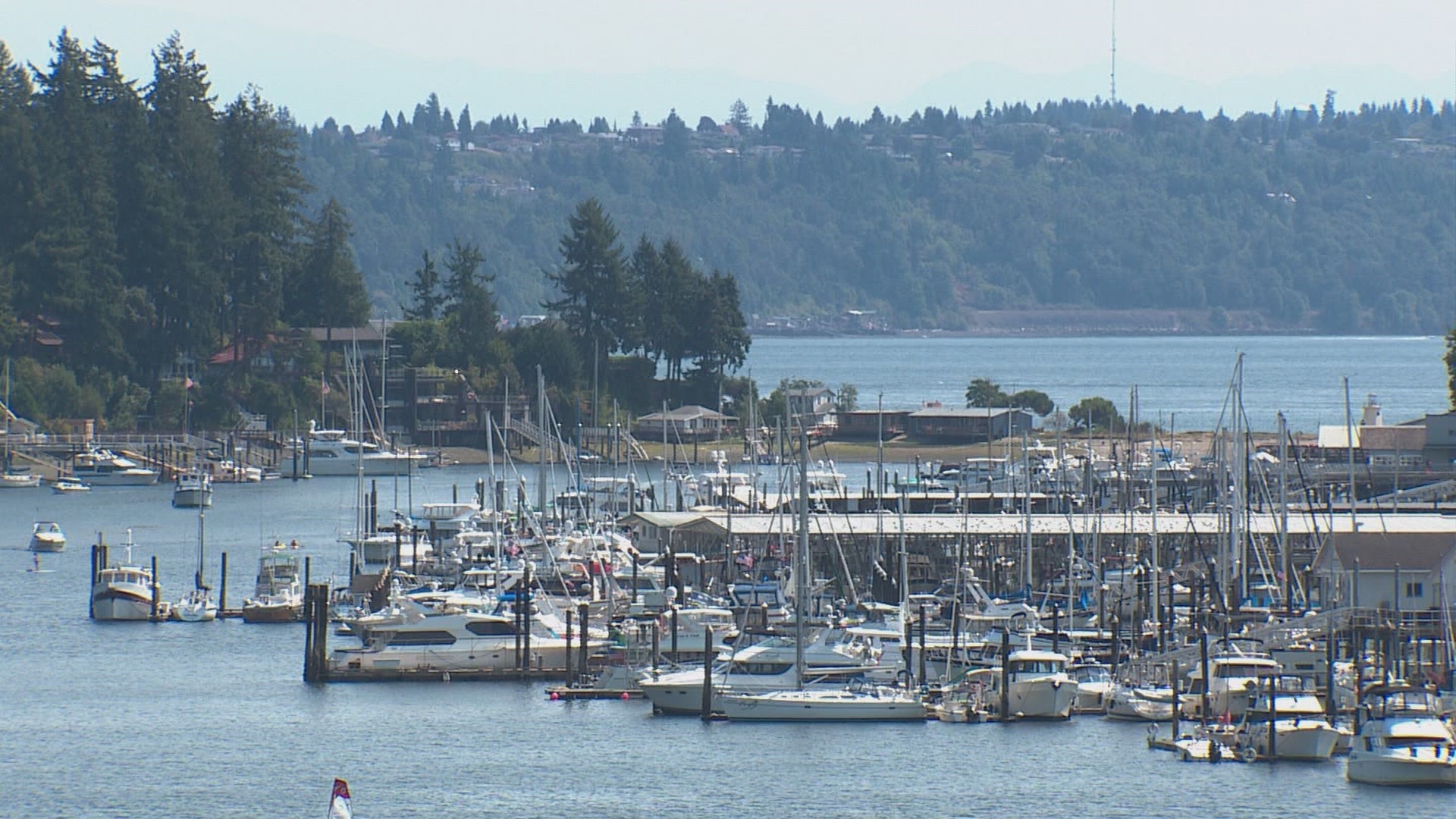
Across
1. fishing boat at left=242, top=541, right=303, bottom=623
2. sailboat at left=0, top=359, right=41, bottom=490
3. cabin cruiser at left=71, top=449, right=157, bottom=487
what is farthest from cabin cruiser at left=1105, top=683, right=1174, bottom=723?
cabin cruiser at left=71, top=449, right=157, bottom=487

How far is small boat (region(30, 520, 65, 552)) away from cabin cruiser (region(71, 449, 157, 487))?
27.6 m

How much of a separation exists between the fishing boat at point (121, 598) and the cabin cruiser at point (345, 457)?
162 feet

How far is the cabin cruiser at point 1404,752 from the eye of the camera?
42.2 m

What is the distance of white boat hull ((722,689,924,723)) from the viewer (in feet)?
160

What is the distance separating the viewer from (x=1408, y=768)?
139 ft

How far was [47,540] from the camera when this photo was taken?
81375mm

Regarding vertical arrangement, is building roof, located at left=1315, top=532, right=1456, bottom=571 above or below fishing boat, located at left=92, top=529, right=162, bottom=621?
above

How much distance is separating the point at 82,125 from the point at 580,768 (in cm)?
9192

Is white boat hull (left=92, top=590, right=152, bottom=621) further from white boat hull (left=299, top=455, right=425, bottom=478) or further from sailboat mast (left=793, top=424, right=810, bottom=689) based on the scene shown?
white boat hull (left=299, top=455, right=425, bottom=478)

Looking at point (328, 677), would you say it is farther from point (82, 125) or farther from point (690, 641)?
point (82, 125)

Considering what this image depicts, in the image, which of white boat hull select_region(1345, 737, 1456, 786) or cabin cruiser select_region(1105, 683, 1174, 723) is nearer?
white boat hull select_region(1345, 737, 1456, 786)

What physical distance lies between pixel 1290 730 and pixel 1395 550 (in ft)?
31.2

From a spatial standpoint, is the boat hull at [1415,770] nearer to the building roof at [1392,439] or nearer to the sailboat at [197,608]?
the sailboat at [197,608]

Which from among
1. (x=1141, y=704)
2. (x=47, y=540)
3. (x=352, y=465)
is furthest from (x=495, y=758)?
(x=352, y=465)
